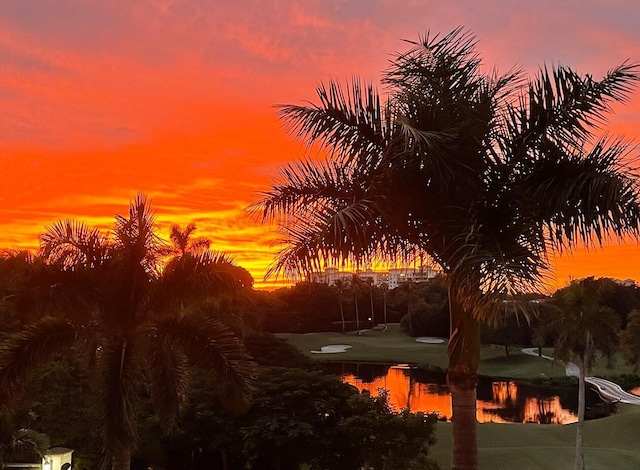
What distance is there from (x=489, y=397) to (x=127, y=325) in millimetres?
40032

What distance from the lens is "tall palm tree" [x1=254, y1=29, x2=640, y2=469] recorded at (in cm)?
699

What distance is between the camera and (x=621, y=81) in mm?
7523

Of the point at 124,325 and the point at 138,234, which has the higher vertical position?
the point at 138,234

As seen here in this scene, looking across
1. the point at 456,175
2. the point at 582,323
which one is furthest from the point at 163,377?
the point at 582,323

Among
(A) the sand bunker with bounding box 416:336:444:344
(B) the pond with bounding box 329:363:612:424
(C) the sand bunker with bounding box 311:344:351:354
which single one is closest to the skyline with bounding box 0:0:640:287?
(B) the pond with bounding box 329:363:612:424

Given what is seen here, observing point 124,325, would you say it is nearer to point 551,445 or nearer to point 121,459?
point 121,459

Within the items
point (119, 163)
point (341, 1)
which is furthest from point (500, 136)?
point (119, 163)

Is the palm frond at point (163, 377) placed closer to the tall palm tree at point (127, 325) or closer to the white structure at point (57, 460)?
the tall palm tree at point (127, 325)

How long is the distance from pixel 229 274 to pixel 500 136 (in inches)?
244

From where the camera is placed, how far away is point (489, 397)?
46.6 m

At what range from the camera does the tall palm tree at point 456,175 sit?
6992mm

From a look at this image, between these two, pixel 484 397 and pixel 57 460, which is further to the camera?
pixel 484 397

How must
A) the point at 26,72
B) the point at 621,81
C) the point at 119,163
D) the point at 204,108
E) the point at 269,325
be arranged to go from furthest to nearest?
the point at 269,325 < the point at 119,163 < the point at 204,108 < the point at 26,72 < the point at 621,81

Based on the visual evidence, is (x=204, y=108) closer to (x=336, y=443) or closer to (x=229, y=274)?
(x=229, y=274)
